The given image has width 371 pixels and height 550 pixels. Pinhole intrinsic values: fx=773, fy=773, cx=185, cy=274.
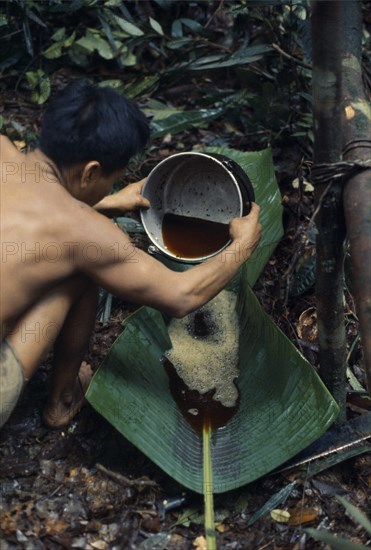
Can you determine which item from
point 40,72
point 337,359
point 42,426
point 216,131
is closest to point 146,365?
point 42,426

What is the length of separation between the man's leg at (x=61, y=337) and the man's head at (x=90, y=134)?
0.96 ft

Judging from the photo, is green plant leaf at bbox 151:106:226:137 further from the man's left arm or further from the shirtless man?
the shirtless man

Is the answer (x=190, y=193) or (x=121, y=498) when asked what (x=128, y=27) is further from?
(x=121, y=498)

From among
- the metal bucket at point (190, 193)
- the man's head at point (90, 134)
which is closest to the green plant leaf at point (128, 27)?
the metal bucket at point (190, 193)

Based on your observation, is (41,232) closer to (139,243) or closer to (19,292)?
(19,292)

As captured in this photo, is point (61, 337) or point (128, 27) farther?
point (128, 27)

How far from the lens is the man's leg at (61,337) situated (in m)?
2.05

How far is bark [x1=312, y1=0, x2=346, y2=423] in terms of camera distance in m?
1.89

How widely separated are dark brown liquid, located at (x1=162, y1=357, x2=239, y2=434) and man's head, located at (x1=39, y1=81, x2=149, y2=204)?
77cm

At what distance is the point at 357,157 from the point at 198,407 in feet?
3.11

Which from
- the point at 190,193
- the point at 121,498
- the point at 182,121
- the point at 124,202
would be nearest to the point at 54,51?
the point at 182,121

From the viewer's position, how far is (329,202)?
2.05 meters

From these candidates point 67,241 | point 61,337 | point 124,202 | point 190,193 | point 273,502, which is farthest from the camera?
point 190,193

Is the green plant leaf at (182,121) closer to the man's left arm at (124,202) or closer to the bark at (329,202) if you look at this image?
the man's left arm at (124,202)
